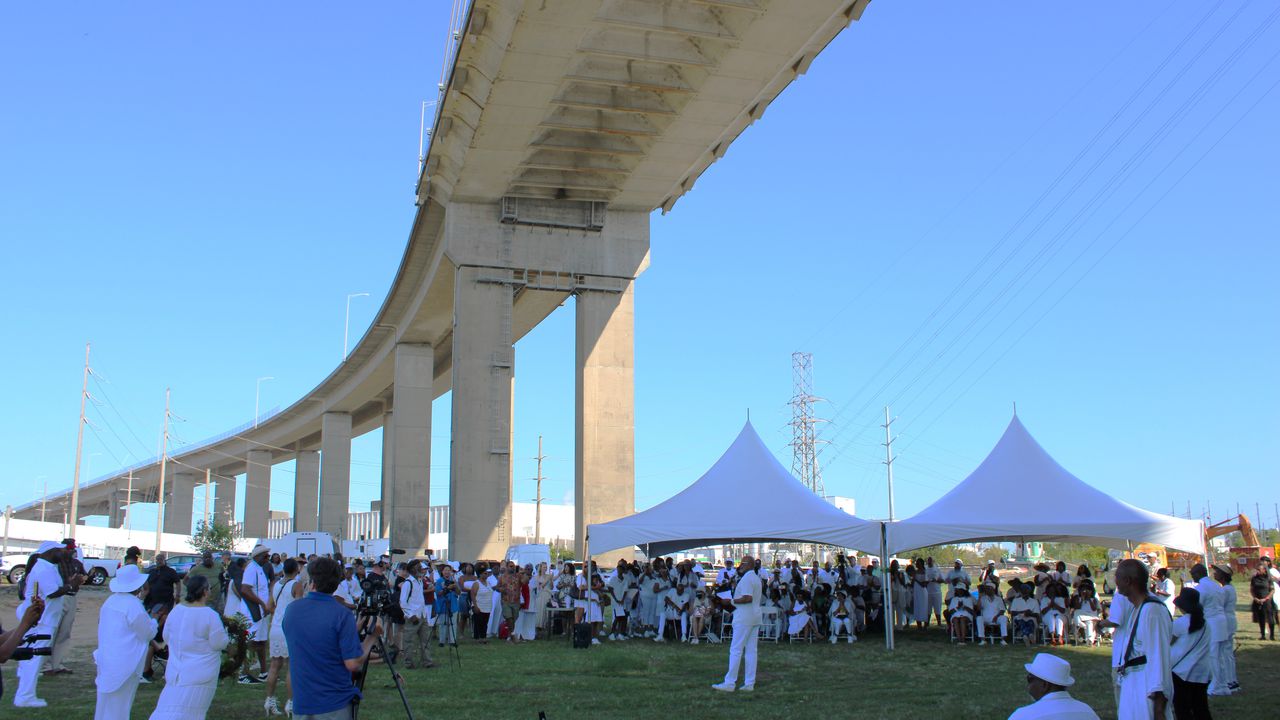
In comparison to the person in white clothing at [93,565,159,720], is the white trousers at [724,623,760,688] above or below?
below

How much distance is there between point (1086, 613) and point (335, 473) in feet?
168

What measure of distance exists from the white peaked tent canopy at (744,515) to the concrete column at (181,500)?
280ft

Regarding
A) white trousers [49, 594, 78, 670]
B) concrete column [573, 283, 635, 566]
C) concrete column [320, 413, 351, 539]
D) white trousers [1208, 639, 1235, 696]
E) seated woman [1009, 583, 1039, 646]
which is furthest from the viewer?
concrete column [320, 413, 351, 539]

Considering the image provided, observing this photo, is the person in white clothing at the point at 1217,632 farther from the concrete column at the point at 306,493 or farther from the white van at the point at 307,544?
the concrete column at the point at 306,493

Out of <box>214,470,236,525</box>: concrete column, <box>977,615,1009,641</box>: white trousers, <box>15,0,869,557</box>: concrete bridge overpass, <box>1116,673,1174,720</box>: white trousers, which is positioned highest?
<box>15,0,869,557</box>: concrete bridge overpass

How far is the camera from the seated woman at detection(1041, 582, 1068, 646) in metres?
17.7

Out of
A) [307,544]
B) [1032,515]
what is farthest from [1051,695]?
[307,544]

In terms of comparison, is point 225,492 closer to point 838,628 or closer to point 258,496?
point 258,496

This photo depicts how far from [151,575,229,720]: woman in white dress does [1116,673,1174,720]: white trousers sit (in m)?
5.28

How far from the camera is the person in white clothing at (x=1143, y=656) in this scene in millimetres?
5836

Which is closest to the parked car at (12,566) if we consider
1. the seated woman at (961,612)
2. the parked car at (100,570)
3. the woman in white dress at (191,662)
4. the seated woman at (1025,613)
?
the parked car at (100,570)

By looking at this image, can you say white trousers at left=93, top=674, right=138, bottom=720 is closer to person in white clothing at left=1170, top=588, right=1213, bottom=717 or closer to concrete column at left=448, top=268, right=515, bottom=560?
person in white clothing at left=1170, top=588, right=1213, bottom=717

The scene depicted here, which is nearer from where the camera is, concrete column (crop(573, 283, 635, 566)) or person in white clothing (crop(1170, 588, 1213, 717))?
person in white clothing (crop(1170, 588, 1213, 717))

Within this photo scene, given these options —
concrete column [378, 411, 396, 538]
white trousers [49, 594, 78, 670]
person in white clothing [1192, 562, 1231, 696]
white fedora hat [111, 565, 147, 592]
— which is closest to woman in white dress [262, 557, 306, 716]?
white fedora hat [111, 565, 147, 592]
